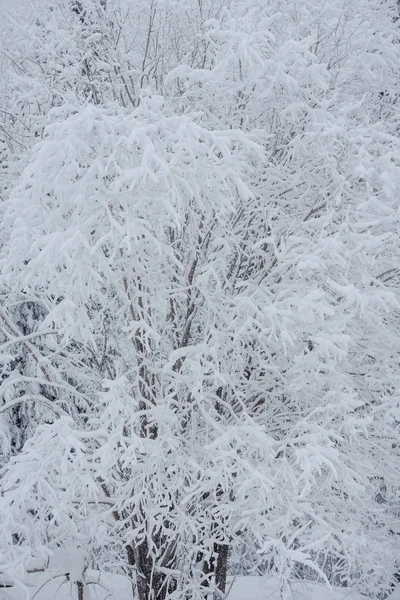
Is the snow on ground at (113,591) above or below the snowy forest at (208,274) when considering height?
below

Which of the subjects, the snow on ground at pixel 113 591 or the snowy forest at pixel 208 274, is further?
the snow on ground at pixel 113 591

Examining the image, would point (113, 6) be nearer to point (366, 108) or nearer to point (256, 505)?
point (366, 108)

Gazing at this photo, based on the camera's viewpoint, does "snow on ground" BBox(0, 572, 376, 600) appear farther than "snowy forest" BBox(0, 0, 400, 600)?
Yes

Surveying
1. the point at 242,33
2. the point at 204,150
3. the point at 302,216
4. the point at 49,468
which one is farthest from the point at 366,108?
the point at 49,468

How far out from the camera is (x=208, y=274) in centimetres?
559

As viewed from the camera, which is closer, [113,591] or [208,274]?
[208,274]

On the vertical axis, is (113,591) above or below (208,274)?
below

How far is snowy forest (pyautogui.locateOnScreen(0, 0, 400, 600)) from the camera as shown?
4.59 metres

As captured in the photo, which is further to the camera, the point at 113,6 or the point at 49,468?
the point at 113,6

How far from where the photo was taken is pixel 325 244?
16.7 feet

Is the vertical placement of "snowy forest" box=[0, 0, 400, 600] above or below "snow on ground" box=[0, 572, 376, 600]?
above

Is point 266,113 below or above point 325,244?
above

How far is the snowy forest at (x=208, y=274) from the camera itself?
181 inches

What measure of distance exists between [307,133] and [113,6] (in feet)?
10.2
